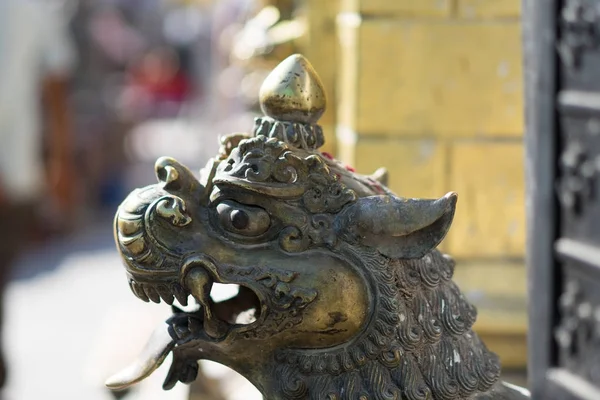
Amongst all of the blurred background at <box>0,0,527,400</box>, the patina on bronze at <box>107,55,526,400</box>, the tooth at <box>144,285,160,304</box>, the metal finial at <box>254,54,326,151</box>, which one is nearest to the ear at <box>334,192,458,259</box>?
the patina on bronze at <box>107,55,526,400</box>

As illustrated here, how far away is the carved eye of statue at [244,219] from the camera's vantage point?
1.21 m

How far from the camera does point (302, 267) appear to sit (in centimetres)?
121

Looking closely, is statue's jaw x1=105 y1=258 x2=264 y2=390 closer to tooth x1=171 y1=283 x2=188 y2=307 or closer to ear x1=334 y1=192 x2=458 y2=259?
tooth x1=171 y1=283 x2=188 y2=307

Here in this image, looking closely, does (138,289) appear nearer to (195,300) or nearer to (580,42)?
(195,300)

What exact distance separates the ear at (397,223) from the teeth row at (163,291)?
0.23 m

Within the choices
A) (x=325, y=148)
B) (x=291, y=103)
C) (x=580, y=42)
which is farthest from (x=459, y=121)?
(x=291, y=103)

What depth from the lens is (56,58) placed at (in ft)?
21.3

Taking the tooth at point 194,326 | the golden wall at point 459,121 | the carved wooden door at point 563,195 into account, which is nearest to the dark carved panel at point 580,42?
the carved wooden door at point 563,195

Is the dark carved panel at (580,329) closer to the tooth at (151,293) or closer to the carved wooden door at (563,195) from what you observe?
the carved wooden door at (563,195)

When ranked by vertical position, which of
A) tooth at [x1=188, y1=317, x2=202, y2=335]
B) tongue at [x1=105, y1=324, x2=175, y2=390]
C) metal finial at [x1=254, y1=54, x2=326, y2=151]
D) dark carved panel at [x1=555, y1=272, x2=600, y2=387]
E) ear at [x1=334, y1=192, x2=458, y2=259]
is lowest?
dark carved panel at [x1=555, y1=272, x2=600, y2=387]

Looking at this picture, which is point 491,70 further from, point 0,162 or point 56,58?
point 56,58

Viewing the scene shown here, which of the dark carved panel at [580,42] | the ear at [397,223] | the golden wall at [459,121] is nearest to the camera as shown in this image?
the ear at [397,223]

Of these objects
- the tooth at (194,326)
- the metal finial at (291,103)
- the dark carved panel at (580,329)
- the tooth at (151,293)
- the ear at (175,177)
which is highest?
the metal finial at (291,103)

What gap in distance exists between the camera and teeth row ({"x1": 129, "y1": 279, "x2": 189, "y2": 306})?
121 centimetres
